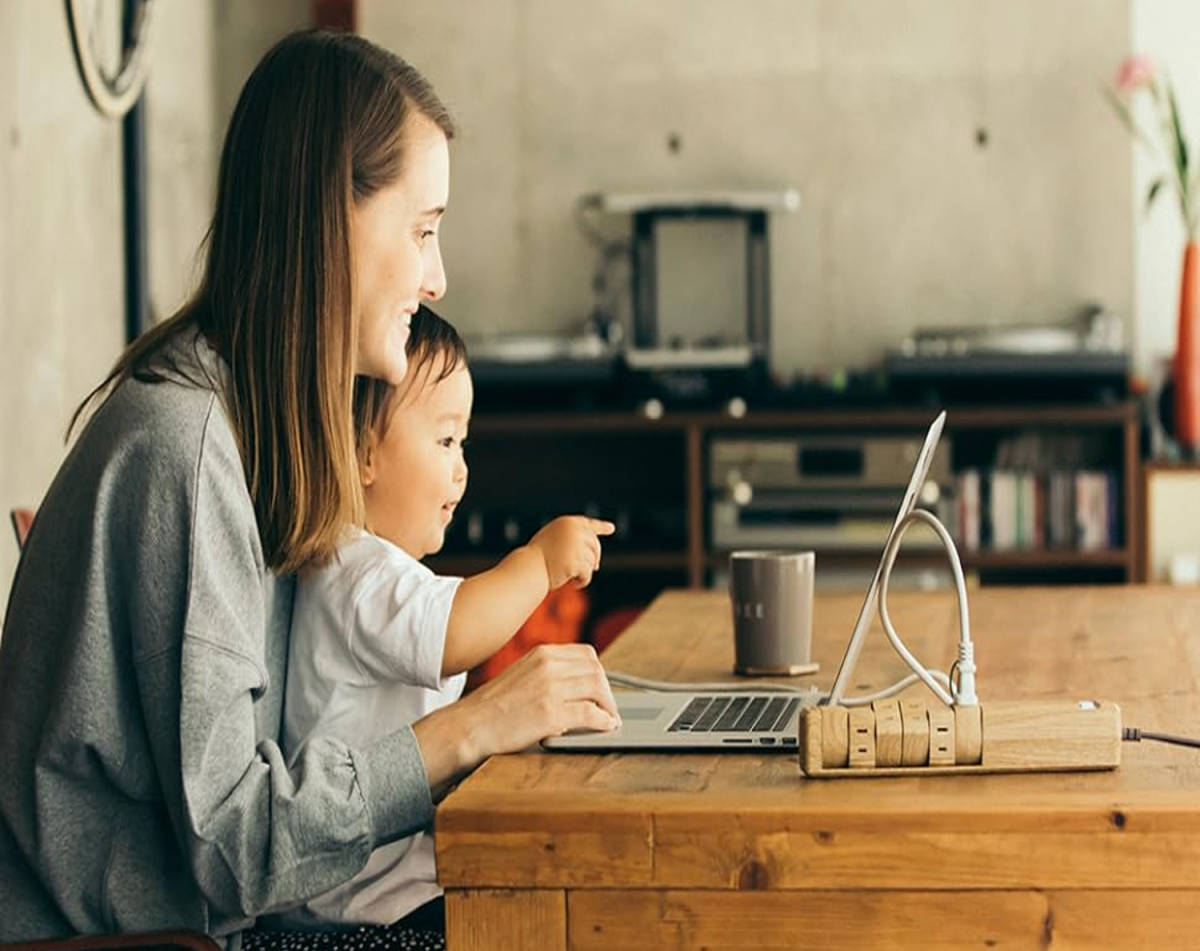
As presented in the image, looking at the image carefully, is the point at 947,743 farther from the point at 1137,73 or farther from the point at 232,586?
the point at 1137,73

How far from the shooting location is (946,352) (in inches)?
187

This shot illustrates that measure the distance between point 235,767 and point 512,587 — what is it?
0.32 metres

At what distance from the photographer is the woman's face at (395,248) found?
1.51 metres

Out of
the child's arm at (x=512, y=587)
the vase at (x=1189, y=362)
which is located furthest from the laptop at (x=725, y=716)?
the vase at (x=1189, y=362)

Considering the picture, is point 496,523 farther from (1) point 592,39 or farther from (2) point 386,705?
(2) point 386,705

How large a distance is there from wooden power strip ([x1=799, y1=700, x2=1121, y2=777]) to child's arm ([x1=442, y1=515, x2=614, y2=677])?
1.08 feet

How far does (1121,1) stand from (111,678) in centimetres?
446

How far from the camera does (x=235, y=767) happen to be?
A: 4.33 ft

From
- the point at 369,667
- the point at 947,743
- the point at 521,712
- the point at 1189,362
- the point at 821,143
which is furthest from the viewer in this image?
the point at 821,143

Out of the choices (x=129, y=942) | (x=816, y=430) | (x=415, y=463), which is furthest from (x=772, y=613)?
(x=816, y=430)

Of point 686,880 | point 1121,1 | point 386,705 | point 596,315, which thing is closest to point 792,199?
point 596,315

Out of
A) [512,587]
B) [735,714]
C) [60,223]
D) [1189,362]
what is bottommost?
[735,714]

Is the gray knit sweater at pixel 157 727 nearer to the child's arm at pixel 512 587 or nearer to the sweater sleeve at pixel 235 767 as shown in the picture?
the sweater sleeve at pixel 235 767

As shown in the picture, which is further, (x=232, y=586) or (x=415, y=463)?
(x=415, y=463)
